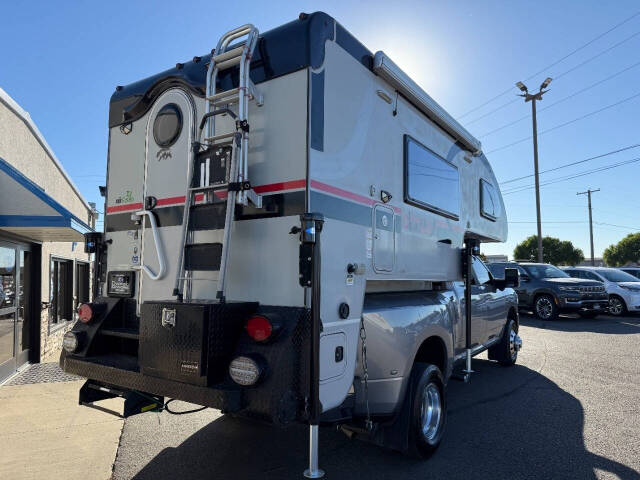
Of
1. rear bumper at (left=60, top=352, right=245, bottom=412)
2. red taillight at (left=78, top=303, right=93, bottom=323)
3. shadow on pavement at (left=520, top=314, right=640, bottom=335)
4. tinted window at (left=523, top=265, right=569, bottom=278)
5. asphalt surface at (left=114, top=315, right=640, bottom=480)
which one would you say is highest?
tinted window at (left=523, top=265, right=569, bottom=278)

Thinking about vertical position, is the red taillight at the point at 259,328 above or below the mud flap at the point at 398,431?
above

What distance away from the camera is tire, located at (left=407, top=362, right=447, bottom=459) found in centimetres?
360

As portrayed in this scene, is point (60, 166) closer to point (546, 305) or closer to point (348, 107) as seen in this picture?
point (348, 107)

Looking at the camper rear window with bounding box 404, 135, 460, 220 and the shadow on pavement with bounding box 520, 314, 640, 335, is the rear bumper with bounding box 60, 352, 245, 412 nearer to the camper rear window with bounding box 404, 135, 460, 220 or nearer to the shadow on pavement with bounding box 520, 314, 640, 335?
the camper rear window with bounding box 404, 135, 460, 220

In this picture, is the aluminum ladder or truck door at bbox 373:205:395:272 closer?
the aluminum ladder

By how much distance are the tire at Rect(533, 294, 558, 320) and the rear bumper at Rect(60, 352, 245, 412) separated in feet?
41.9

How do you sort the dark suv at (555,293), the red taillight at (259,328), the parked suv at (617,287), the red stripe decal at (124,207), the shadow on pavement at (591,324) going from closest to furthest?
the red taillight at (259,328) < the red stripe decal at (124,207) < the shadow on pavement at (591,324) < the dark suv at (555,293) < the parked suv at (617,287)

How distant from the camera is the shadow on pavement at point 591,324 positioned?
1145 cm

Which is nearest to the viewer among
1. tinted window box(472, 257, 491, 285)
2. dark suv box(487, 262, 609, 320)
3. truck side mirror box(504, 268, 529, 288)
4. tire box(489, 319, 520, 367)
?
tinted window box(472, 257, 491, 285)

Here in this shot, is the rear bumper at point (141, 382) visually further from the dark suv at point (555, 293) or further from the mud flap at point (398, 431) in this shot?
the dark suv at point (555, 293)

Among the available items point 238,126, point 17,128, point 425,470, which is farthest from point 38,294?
point 425,470

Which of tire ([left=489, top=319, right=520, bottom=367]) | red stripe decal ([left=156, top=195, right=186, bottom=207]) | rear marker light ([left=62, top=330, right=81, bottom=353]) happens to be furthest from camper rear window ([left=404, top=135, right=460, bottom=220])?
rear marker light ([left=62, top=330, right=81, bottom=353])

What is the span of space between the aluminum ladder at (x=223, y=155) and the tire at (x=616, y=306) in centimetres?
1509

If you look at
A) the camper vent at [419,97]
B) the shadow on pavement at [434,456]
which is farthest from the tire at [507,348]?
the camper vent at [419,97]
